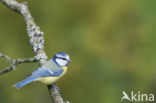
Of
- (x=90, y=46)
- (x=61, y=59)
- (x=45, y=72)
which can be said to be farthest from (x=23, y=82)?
(x=90, y=46)

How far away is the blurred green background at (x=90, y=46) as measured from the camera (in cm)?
662

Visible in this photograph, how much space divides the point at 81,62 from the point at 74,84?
Answer: 0.83 feet

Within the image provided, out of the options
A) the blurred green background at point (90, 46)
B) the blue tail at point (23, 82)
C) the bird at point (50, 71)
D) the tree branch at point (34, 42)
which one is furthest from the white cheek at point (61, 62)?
the blurred green background at point (90, 46)

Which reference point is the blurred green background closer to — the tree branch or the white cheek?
the tree branch

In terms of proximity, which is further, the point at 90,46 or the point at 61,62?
the point at 90,46

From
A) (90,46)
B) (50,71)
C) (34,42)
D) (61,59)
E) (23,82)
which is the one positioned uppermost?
(90,46)

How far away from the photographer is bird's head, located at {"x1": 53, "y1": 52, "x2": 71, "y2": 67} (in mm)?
4418

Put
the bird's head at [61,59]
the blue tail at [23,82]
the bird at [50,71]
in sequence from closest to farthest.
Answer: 1. the blue tail at [23,82]
2. the bird at [50,71]
3. the bird's head at [61,59]

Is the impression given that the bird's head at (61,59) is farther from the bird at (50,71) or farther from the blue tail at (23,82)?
the blue tail at (23,82)

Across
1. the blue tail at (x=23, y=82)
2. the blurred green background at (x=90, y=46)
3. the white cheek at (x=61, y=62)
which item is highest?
the blurred green background at (x=90, y=46)

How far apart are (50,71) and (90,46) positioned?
2643 mm

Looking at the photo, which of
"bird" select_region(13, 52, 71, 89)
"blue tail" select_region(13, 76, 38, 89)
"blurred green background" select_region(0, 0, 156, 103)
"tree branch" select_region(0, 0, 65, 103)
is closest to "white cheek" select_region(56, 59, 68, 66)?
"bird" select_region(13, 52, 71, 89)

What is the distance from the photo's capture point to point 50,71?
4.36m

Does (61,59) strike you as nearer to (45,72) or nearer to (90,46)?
(45,72)
